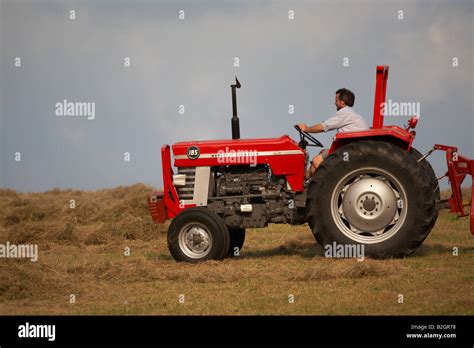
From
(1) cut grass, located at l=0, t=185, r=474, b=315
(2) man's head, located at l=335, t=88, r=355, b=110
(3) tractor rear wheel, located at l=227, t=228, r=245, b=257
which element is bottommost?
(1) cut grass, located at l=0, t=185, r=474, b=315

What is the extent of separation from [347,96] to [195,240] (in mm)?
2938

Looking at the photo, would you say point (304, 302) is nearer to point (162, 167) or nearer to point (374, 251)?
point (374, 251)

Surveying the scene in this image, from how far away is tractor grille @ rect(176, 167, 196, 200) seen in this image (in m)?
12.4

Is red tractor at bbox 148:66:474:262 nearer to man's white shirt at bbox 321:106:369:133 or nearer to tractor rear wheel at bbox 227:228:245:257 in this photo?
man's white shirt at bbox 321:106:369:133

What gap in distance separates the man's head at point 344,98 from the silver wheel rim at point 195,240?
257 centimetres

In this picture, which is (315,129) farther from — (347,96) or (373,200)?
(373,200)

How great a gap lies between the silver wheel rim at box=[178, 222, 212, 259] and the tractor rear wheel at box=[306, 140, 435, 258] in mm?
1481

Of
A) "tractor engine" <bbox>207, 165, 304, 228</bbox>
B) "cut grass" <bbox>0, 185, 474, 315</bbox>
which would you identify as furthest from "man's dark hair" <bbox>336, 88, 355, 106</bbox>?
"cut grass" <bbox>0, 185, 474, 315</bbox>

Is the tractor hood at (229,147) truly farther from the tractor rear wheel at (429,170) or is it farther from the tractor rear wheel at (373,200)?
the tractor rear wheel at (429,170)

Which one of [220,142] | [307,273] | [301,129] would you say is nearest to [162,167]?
[220,142]

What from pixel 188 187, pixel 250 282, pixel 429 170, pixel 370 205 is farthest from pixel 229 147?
pixel 429 170

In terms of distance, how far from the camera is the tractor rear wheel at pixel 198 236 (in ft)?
38.7

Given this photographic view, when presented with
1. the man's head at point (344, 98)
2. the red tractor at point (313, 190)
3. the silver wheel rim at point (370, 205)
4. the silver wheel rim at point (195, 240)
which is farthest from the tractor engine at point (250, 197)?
the man's head at point (344, 98)

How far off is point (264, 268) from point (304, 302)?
233 centimetres
